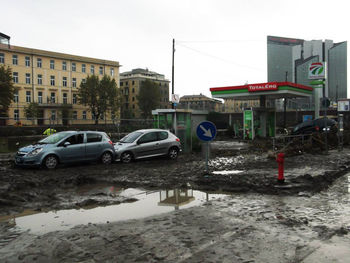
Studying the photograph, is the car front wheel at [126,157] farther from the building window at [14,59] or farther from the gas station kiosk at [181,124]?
the building window at [14,59]

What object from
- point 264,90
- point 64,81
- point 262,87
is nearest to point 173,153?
point 262,87

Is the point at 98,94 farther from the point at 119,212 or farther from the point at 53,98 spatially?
the point at 119,212

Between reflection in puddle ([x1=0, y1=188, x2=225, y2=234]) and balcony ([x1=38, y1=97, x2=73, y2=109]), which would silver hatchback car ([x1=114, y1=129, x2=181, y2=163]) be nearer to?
reflection in puddle ([x1=0, y1=188, x2=225, y2=234])

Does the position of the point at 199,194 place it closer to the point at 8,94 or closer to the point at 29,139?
the point at 29,139

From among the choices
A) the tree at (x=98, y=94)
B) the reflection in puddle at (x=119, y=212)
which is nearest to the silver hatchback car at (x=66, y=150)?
the reflection in puddle at (x=119, y=212)

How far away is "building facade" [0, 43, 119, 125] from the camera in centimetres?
6825

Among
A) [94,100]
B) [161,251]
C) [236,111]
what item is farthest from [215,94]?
[94,100]

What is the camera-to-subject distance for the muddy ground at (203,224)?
180 inches

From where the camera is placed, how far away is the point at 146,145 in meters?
15.7

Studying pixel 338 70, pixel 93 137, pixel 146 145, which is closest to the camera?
pixel 93 137

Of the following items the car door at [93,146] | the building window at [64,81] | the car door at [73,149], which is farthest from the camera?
the building window at [64,81]

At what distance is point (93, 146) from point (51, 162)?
1.85 m

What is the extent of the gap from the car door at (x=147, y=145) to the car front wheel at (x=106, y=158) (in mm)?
1165

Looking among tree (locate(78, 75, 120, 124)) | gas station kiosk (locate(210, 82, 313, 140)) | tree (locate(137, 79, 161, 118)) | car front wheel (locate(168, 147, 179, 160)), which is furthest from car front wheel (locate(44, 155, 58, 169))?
tree (locate(137, 79, 161, 118))
